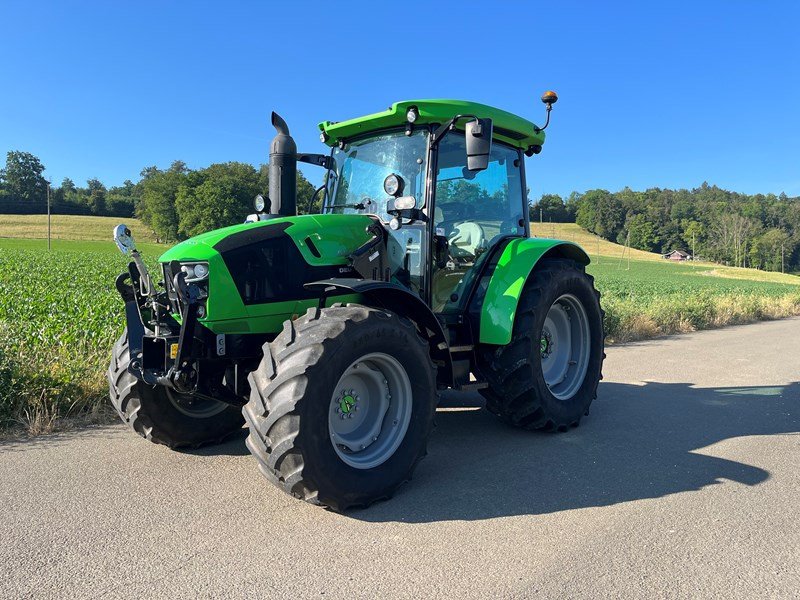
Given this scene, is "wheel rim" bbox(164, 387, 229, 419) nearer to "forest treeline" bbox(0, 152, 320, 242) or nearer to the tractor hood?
the tractor hood

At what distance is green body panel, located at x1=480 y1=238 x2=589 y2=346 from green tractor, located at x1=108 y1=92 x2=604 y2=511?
0.01 meters

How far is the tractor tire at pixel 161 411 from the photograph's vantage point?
12.9 feet

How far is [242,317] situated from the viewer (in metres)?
3.54

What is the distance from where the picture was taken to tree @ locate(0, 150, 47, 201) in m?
91.1

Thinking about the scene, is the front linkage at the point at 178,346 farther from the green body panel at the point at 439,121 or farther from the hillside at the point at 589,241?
the hillside at the point at 589,241

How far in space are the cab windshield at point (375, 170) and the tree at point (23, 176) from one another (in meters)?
100

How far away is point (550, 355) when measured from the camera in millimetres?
5406

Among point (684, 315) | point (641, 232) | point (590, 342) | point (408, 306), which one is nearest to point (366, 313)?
point (408, 306)

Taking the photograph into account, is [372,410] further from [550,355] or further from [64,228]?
[64,228]

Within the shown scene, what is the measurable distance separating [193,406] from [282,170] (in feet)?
6.23

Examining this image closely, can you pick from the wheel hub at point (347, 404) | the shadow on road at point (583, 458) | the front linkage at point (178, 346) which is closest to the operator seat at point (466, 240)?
the shadow on road at point (583, 458)

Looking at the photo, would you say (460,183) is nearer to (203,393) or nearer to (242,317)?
(242,317)

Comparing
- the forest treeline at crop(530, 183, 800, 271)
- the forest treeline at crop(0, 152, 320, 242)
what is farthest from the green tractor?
the forest treeline at crop(530, 183, 800, 271)

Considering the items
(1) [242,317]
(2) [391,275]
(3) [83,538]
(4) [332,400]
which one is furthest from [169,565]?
(2) [391,275]
